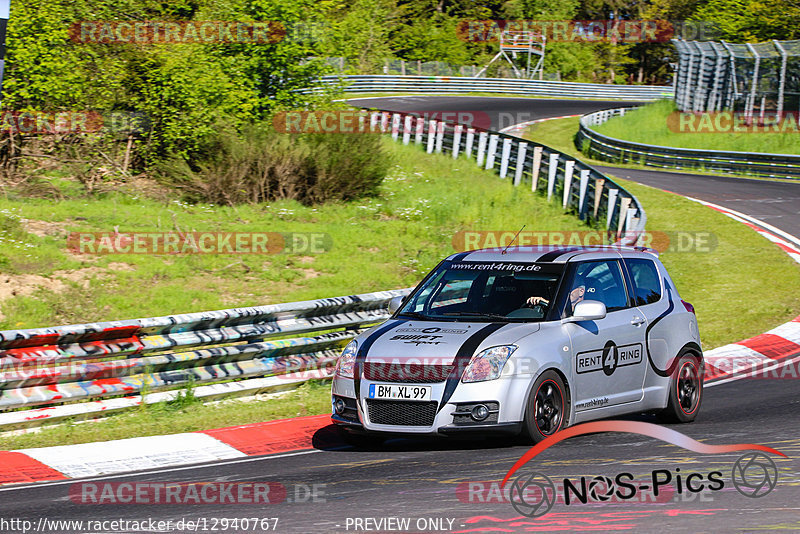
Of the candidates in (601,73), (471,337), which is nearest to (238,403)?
(471,337)

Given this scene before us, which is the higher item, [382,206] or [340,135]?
[340,135]

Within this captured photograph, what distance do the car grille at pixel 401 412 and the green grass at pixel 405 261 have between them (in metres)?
2.16

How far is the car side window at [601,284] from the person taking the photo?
833 centimetres

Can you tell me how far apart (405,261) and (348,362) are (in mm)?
9569

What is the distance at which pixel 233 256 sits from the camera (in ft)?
54.4

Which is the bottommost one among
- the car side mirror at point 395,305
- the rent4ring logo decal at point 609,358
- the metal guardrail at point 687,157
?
the metal guardrail at point 687,157

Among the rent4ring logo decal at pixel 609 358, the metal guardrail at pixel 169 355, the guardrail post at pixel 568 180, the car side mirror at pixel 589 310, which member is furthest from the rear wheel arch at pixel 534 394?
the guardrail post at pixel 568 180

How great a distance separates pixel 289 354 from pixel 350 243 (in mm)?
7958

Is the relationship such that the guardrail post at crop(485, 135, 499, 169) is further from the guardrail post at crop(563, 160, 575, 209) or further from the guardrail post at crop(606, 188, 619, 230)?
the guardrail post at crop(606, 188, 619, 230)

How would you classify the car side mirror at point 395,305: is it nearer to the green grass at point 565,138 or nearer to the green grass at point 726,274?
the green grass at point 726,274

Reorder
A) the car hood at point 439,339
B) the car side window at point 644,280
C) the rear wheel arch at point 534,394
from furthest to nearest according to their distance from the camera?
1. the car side window at point 644,280
2. the car hood at point 439,339
3. the rear wheel arch at point 534,394

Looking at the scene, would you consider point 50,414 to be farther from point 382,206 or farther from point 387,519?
point 382,206

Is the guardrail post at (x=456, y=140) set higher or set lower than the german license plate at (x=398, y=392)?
higher

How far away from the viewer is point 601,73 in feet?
299
